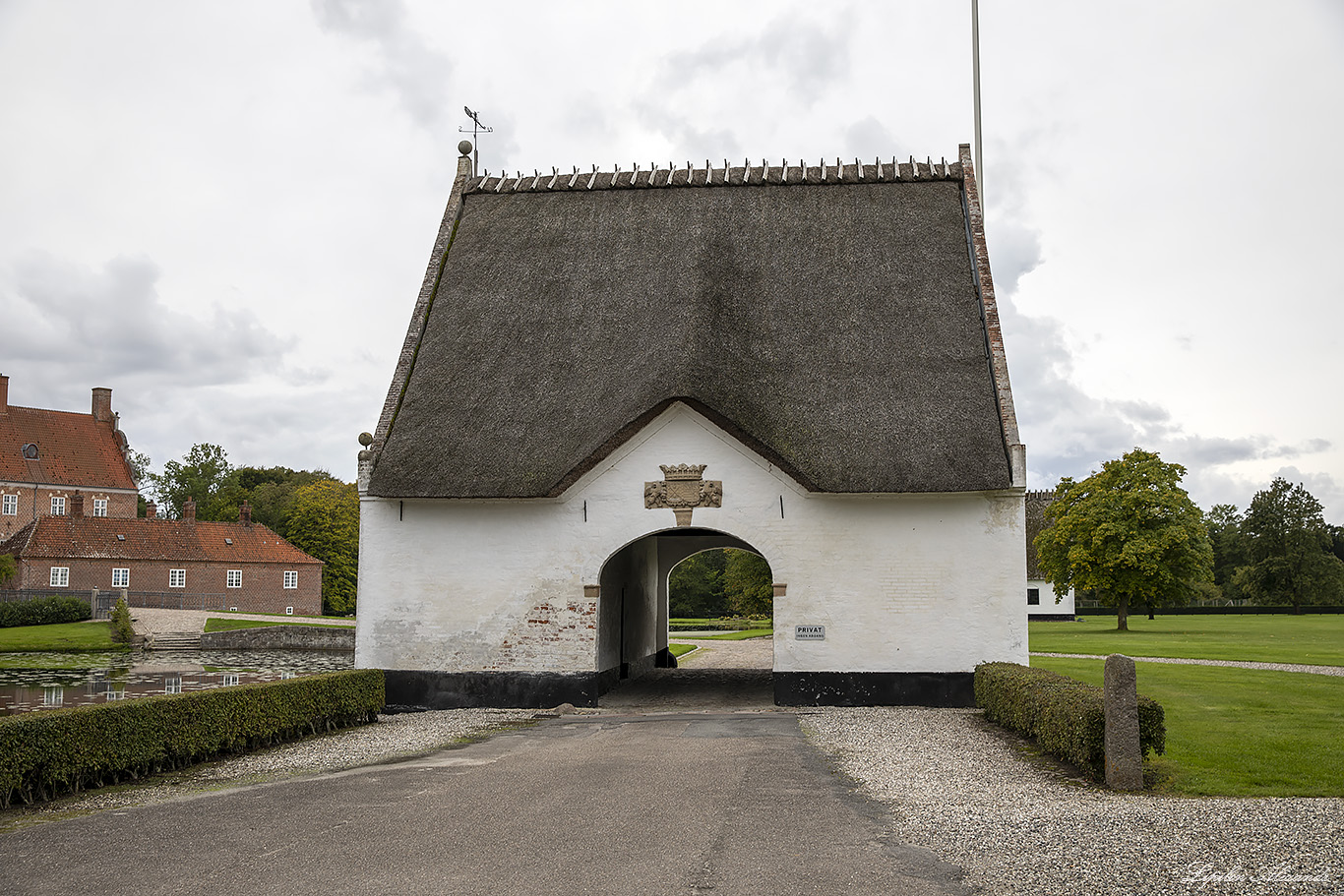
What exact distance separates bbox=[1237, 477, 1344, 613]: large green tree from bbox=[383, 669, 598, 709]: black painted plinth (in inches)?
2338

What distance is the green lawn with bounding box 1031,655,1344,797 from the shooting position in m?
8.87

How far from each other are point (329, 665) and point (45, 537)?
31.7 metres

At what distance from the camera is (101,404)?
218 ft

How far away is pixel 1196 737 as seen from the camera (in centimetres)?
1137

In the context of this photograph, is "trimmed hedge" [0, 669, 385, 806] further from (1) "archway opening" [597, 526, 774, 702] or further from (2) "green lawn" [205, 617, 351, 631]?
(2) "green lawn" [205, 617, 351, 631]

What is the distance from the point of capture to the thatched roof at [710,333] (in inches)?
620

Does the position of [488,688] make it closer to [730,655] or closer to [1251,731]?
[1251,731]

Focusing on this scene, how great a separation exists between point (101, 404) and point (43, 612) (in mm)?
27563

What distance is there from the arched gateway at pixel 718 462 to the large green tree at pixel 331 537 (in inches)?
2056

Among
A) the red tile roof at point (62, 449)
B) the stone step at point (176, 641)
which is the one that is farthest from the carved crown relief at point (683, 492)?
the red tile roof at point (62, 449)

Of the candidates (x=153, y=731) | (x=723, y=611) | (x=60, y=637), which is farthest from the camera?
(x=723, y=611)

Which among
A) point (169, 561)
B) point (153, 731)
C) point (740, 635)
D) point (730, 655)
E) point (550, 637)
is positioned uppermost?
point (169, 561)

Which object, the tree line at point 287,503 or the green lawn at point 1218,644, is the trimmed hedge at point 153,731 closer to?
the green lawn at point 1218,644

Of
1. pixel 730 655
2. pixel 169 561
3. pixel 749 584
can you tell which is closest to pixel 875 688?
pixel 730 655
